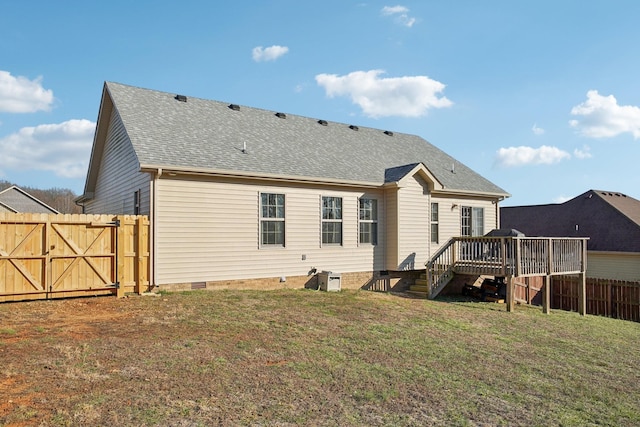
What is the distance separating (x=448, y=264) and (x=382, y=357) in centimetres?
943

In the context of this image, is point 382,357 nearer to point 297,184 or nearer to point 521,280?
point 297,184

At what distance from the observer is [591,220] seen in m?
27.2

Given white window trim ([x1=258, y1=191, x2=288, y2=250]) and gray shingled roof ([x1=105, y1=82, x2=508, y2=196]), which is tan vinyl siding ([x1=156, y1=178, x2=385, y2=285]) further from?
gray shingled roof ([x1=105, y1=82, x2=508, y2=196])

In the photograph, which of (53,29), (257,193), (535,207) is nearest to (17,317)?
(257,193)

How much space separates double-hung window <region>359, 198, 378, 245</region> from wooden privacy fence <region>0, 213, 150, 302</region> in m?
7.04

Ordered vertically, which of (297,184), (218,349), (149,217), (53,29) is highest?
(53,29)

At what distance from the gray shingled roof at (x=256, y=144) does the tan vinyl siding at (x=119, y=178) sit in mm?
778

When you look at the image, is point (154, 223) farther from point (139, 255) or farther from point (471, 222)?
point (471, 222)

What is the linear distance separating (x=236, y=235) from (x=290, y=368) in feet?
23.1

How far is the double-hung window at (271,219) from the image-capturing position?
13705 mm

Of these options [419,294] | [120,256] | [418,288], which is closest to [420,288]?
[418,288]

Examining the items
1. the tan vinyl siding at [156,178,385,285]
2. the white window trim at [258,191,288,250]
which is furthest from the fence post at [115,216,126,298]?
the white window trim at [258,191,288,250]

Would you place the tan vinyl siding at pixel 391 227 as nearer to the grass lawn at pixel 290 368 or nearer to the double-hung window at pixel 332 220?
the double-hung window at pixel 332 220

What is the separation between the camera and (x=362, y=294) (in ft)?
46.2
